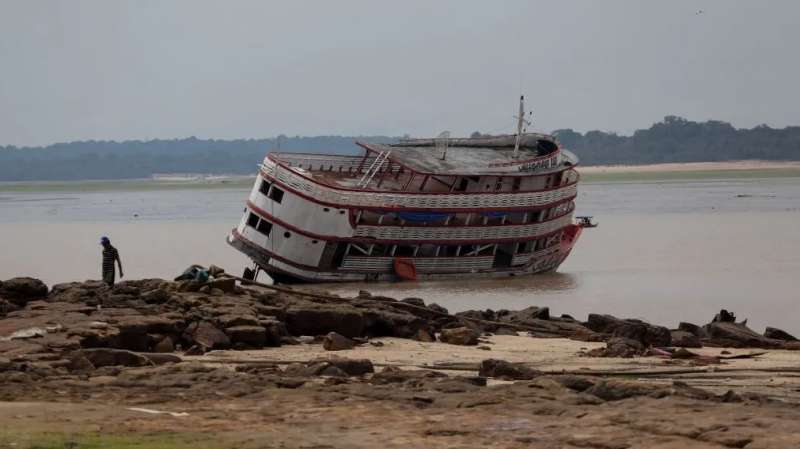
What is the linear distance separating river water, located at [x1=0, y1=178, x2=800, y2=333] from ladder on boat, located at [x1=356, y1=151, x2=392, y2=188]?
319cm

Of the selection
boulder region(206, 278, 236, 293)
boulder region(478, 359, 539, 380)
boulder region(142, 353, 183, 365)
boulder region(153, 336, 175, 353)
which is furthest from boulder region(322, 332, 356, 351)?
boulder region(478, 359, 539, 380)

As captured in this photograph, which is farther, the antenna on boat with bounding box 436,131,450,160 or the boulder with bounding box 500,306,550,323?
the antenna on boat with bounding box 436,131,450,160

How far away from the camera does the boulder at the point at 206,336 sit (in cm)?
1927

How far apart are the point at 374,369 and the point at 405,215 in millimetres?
22596

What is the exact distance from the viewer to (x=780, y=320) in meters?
30.3

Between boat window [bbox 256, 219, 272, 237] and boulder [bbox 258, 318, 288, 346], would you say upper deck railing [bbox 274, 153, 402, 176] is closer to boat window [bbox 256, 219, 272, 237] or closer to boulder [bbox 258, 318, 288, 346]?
boat window [bbox 256, 219, 272, 237]

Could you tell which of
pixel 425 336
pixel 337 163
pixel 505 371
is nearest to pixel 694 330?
pixel 425 336

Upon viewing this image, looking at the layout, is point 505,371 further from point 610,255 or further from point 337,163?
point 610,255

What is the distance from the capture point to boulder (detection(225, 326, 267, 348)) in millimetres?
19641

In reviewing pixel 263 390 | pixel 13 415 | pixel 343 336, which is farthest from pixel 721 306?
pixel 13 415

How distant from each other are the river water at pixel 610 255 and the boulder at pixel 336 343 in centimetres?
1160

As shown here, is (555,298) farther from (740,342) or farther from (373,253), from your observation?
(740,342)

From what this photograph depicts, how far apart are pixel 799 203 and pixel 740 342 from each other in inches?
2754

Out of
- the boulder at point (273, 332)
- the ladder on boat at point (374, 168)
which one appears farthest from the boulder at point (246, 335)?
the ladder on boat at point (374, 168)
